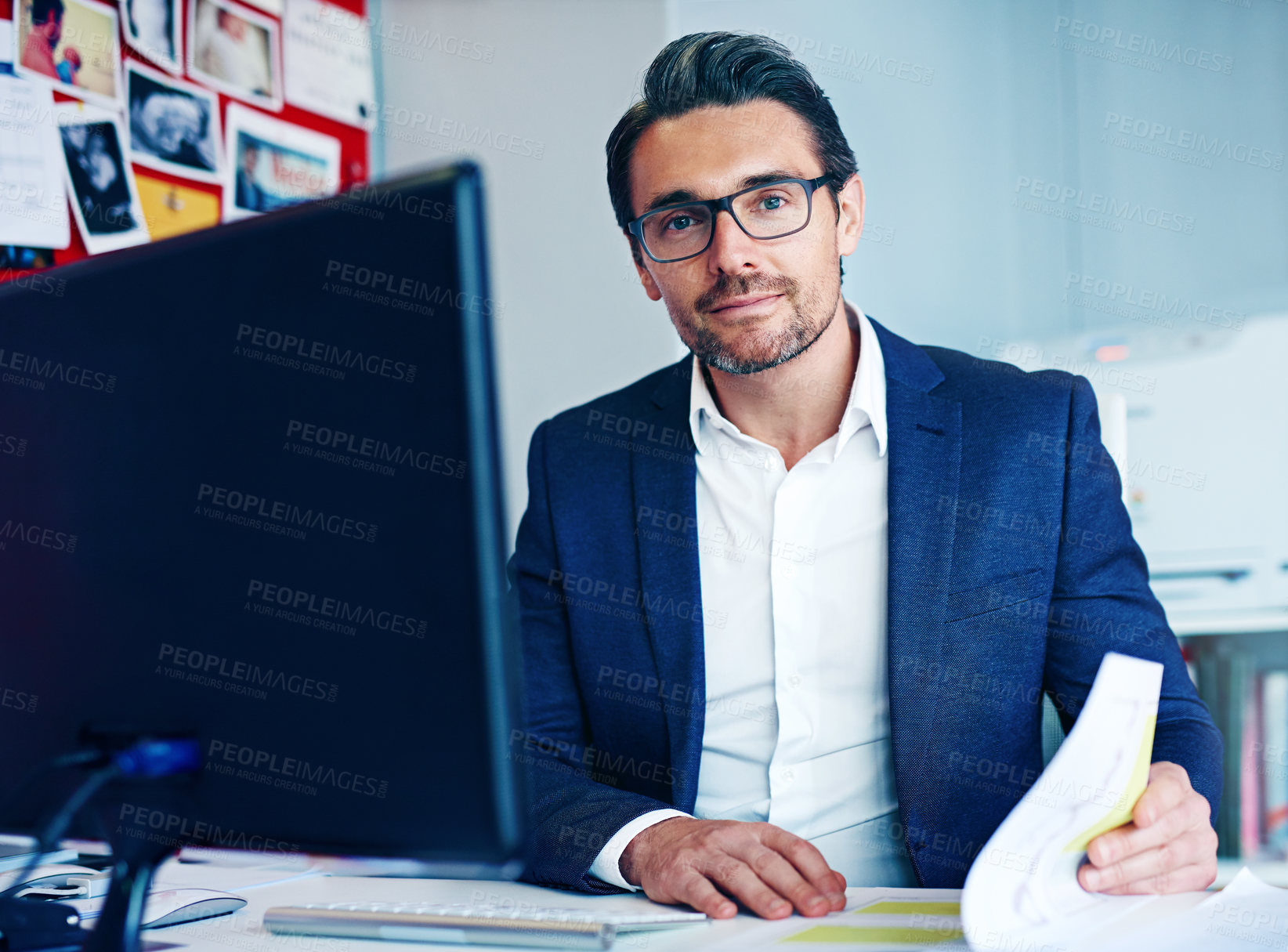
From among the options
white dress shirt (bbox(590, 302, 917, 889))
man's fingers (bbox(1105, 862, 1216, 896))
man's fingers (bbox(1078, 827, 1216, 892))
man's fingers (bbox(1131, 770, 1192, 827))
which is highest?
white dress shirt (bbox(590, 302, 917, 889))

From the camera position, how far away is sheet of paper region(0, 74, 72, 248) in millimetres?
1566

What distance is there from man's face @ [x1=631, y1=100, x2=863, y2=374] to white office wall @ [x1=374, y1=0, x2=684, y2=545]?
0.89 m

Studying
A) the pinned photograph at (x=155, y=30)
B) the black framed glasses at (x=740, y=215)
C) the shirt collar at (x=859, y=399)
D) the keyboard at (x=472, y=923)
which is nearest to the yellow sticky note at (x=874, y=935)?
the keyboard at (x=472, y=923)

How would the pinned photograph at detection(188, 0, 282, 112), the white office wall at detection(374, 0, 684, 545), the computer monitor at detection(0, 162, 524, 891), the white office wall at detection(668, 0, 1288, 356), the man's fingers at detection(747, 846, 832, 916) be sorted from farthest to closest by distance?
the white office wall at detection(668, 0, 1288, 356) → the white office wall at detection(374, 0, 684, 545) → the pinned photograph at detection(188, 0, 282, 112) → the man's fingers at detection(747, 846, 832, 916) → the computer monitor at detection(0, 162, 524, 891)

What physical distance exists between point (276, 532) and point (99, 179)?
1.53 meters

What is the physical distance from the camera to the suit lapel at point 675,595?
4.01ft

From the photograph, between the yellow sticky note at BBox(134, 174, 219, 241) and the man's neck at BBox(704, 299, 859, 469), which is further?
the yellow sticky note at BBox(134, 174, 219, 241)

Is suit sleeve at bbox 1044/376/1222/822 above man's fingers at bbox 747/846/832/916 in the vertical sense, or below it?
above

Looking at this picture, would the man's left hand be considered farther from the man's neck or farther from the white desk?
the man's neck

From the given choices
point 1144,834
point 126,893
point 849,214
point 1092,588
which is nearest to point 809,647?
point 1092,588

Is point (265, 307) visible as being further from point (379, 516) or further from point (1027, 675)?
point (1027, 675)

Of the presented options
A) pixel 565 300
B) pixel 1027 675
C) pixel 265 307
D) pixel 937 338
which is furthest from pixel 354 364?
pixel 937 338

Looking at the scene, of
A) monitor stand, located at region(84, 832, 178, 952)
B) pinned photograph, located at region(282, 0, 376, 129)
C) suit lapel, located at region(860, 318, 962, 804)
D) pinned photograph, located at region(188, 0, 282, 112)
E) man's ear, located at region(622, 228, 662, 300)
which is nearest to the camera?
monitor stand, located at region(84, 832, 178, 952)

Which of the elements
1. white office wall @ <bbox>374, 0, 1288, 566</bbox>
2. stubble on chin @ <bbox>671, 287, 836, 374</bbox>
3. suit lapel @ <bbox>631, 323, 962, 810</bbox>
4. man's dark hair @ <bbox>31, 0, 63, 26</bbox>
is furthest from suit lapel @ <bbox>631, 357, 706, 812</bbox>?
man's dark hair @ <bbox>31, 0, 63, 26</bbox>
